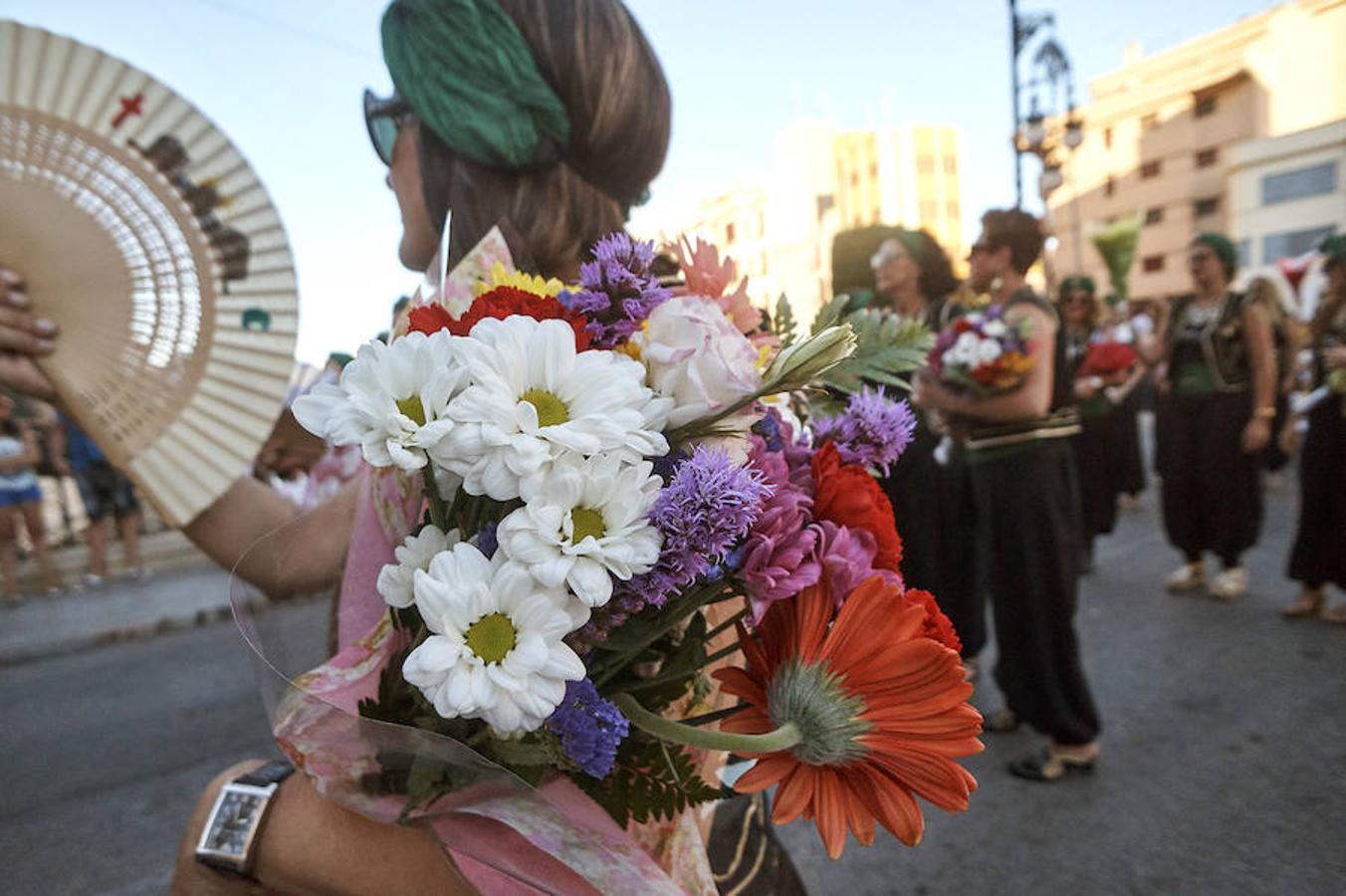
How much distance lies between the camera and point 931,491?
14.0 ft

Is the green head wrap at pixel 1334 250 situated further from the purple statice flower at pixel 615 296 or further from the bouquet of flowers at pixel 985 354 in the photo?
the purple statice flower at pixel 615 296

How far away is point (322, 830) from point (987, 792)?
9.89 feet

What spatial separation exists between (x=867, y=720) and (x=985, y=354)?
9.89 feet

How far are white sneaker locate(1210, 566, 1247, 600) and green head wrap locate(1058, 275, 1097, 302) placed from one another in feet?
10.1

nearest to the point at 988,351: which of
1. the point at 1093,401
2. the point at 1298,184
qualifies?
the point at 1093,401

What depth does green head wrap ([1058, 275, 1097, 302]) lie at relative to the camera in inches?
309

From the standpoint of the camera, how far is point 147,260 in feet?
4.45

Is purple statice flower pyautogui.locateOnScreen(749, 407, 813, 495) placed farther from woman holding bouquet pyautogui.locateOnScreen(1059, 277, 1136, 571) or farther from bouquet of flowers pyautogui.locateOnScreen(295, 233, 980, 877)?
woman holding bouquet pyautogui.locateOnScreen(1059, 277, 1136, 571)

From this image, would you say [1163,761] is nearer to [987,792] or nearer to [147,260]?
[987,792]

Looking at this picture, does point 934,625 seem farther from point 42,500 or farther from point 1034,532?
point 42,500

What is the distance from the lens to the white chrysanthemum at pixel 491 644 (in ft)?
2.04

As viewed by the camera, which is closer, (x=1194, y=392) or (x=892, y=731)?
(x=892, y=731)

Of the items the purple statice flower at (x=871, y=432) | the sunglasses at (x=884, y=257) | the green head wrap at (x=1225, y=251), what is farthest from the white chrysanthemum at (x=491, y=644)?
the green head wrap at (x=1225, y=251)

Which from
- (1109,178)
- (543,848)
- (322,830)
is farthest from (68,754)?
(1109,178)
